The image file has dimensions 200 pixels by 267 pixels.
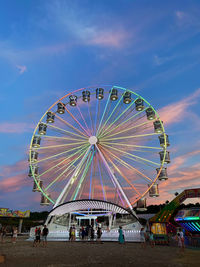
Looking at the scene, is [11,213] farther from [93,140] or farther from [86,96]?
[86,96]

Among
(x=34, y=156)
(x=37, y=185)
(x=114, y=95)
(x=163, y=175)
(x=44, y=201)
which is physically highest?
(x=114, y=95)

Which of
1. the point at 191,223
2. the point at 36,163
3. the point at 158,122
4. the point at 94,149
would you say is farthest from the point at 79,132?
the point at 191,223

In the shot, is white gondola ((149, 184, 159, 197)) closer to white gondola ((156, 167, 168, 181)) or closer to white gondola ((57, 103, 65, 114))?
white gondola ((156, 167, 168, 181))

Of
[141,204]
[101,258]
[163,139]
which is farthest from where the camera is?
[163,139]

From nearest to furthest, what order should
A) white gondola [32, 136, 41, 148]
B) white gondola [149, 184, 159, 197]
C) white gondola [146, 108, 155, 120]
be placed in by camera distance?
white gondola [149, 184, 159, 197], white gondola [146, 108, 155, 120], white gondola [32, 136, 41, 148]

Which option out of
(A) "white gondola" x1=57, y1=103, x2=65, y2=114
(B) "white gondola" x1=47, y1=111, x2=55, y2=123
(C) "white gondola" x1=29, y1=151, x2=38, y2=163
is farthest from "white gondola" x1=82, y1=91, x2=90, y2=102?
(C) "white gondola" x1=29, y1=151, x2=38, y2=163

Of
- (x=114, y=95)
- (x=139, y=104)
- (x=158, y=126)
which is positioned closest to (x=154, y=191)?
(x=158, y=126)

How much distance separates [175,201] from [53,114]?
16189 millimetres

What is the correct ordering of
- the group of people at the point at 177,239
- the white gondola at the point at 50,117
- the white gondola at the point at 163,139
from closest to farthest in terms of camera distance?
the group of people at the point at 177,239, the white gondola at the point at 163,139, the white gondola at the point at 50,117

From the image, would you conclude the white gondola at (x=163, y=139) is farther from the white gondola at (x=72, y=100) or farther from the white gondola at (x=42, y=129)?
the white gondola at (x=42, y=129)

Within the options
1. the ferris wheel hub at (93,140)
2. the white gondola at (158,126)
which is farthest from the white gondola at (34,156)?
the white gondola at (158,126)

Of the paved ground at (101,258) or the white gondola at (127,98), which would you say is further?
the white gondola at (127,98)

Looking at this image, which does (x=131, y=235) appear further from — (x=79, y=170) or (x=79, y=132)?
(x=79, y=132)

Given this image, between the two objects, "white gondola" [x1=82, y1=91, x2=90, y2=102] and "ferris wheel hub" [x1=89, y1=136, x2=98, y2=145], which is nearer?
"ferris wheel hub" [x1=89, y1=136, x2=98, y2=145]
